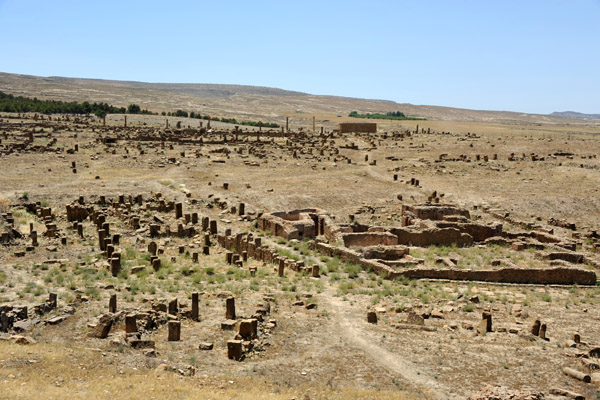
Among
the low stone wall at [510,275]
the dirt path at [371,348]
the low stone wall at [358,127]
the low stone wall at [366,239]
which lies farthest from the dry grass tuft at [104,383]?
the low stone wall at [358,127]

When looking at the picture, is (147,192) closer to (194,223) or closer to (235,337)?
(194,223)

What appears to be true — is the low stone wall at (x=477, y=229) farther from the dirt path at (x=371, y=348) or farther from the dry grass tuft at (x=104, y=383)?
the dry grass tuft at (x=104, y=383)

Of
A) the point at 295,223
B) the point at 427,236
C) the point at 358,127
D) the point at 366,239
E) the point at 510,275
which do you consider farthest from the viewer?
the point at 358,127

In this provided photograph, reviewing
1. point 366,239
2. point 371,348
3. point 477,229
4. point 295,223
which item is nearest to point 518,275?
point 477,229

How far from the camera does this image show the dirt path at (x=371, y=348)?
11.9 meters

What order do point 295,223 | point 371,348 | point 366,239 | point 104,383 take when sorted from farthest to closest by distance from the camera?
point 295,223, point 366,239, point 371,348, point 104,383

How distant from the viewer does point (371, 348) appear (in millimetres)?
13703

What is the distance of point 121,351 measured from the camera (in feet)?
40.3

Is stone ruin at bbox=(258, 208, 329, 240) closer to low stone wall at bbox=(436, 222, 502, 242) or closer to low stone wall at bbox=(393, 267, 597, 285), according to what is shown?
low stone wall at bbox=(436, 222, 502, 242)

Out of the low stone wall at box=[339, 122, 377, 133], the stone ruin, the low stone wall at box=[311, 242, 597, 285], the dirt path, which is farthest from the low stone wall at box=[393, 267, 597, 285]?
the low stone wall at box=[339, 122, 377, 133]

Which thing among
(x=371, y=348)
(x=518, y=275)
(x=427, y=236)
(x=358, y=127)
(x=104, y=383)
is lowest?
(x=371, y=348)

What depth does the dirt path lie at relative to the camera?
38.9 feet

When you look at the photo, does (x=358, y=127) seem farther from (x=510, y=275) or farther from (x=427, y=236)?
(x=510, y=275)

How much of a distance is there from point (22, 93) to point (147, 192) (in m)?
110
